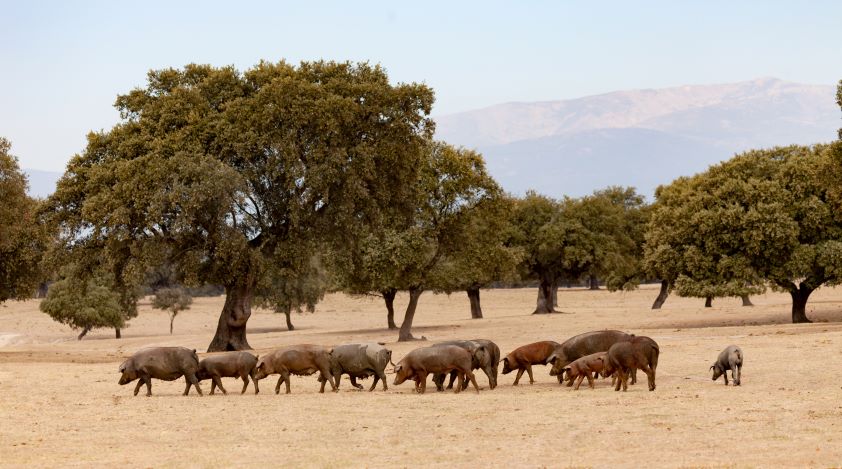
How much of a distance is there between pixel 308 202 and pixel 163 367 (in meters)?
18.8

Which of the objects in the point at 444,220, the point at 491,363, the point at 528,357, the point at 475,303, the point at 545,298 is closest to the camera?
the point at 491,363

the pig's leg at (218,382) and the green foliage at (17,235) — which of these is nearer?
the pig's leg at (218,382)

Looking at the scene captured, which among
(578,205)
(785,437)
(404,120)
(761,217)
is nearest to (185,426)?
(785,437)

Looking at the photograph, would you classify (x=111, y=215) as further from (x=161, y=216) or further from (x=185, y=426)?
(x=185, y=426)

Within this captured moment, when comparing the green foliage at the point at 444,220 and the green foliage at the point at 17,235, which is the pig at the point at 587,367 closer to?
the green foliage at the point at 444,220

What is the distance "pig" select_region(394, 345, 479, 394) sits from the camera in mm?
24344

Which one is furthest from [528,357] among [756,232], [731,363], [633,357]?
[756,232]

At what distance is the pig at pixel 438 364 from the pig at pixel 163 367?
16.9ft

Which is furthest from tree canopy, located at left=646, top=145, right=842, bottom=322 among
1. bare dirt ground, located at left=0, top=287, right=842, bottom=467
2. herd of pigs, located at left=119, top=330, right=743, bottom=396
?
herd of pigs, located at left=119, top=330, right=743, bottom=396

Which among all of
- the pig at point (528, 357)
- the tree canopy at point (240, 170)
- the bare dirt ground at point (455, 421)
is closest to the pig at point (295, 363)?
the bare dirt ground at point (455, 421)

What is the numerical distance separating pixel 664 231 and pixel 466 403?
109ft

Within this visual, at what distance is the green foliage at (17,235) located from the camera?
4347 cm

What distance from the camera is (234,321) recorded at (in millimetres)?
45156

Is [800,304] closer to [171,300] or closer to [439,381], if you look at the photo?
[439,381]
